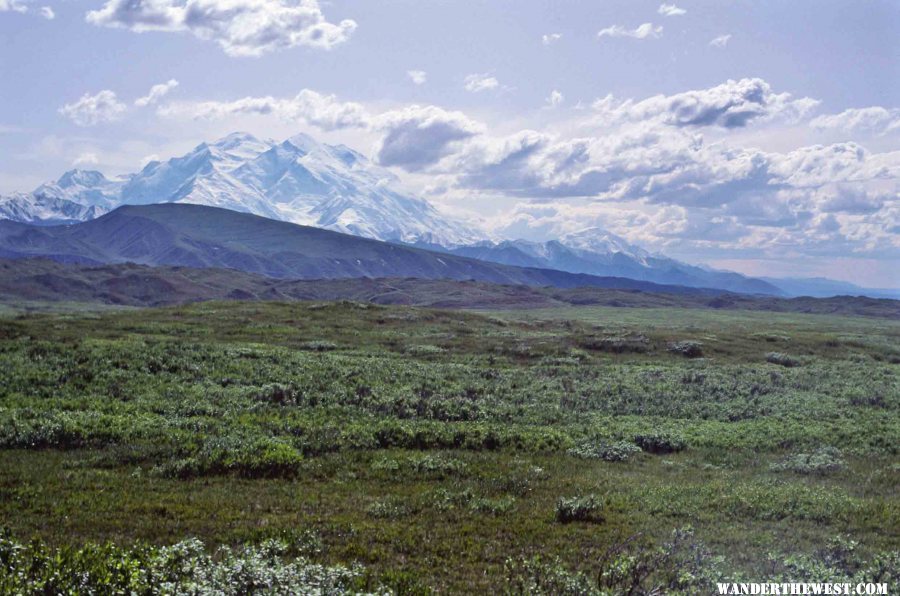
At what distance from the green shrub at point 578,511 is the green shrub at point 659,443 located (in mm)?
9787

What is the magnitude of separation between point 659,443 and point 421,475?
37.1 feet

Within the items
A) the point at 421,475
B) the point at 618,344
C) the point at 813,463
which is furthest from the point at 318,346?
the point at 813,463

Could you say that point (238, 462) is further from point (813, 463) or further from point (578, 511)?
point (813, 463)

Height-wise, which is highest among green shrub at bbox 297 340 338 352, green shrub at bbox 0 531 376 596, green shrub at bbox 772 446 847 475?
green shrub at bbox 0 531 376 596

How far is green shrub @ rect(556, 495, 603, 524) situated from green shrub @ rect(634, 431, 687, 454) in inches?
385

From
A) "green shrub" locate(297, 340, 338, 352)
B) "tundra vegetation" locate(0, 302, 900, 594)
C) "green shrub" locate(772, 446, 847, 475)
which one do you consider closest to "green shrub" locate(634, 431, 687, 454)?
"tundra vegetation" locate(0, 302, 900, 594)

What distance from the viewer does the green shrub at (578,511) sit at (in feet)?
55.8

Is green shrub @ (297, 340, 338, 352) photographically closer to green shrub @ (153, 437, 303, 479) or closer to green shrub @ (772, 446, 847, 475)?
green shrub @ (153, 437, 303, 479)

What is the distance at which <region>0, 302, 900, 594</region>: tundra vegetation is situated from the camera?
1259cm

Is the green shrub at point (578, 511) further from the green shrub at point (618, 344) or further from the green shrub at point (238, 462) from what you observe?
the green shrub at point (618, 344)

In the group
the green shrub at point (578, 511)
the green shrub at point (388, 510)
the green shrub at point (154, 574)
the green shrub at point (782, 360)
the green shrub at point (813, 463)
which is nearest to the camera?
the green shrub at point (154, 574)

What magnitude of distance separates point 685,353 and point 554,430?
36.1m

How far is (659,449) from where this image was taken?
87.8ft

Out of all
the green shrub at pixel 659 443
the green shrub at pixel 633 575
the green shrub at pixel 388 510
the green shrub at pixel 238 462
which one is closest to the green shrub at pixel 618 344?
the green shrub at pixel 659 443
